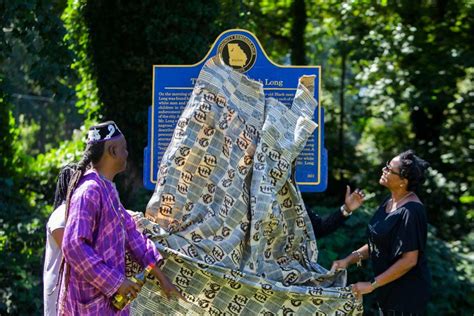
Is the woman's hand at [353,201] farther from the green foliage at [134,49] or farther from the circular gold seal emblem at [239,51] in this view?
the green foliage at [134,49]

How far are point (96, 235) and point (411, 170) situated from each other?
2298 mm

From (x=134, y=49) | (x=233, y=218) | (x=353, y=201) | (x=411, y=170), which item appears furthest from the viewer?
(x=134, y=49)

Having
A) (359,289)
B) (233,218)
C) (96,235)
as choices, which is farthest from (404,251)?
(96,235)

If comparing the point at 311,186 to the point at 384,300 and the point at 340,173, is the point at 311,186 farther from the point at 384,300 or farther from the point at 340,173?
the point at 340,173

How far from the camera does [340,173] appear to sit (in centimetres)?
1344

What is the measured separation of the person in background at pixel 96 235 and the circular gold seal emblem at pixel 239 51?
1802 millimetres

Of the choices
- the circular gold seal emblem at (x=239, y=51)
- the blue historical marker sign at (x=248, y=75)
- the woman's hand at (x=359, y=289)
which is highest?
the circular gold seal emblem at (x=239, y=51)

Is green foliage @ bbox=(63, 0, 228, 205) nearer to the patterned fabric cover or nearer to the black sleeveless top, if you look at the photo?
the patterned fabric cover

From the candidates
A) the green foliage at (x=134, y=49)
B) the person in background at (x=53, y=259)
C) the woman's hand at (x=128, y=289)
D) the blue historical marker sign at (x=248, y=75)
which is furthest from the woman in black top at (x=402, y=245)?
the green foliage at (x=134, y=49)

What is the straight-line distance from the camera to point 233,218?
489 cm

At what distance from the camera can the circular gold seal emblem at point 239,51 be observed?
5.90m

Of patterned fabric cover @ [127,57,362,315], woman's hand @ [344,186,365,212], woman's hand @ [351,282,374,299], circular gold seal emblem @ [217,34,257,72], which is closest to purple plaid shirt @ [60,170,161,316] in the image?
patterned fabric cover @ [127,57,362,315]

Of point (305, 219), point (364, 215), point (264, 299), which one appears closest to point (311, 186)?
point (305, 219)

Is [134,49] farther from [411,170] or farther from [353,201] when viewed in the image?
[411,170]
